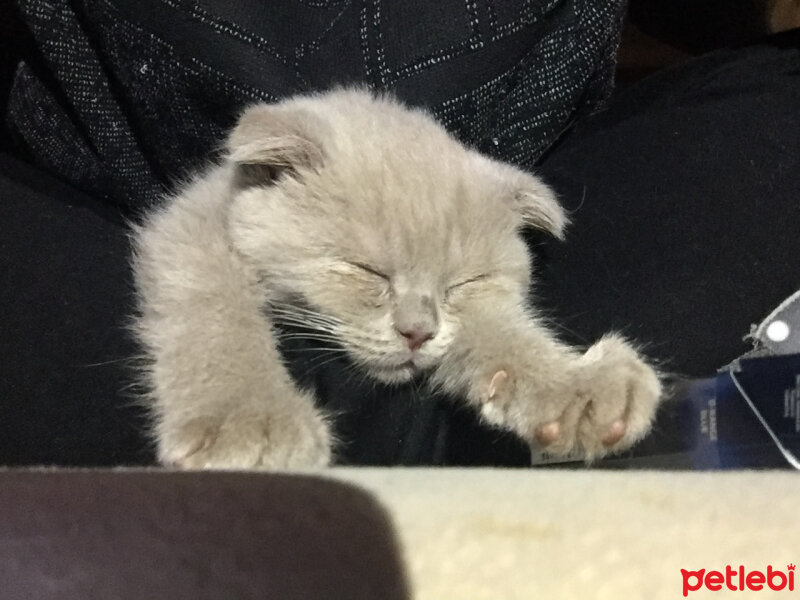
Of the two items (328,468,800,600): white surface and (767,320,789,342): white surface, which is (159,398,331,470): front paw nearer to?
(328,468,800,600): white surface

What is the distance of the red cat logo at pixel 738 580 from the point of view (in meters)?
0.37

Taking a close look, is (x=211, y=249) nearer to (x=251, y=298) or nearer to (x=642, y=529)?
(x=251, y=298)

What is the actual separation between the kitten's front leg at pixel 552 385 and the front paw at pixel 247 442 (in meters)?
0.19

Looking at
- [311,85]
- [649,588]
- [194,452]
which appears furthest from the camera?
[311,85]

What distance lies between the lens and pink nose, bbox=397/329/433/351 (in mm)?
725

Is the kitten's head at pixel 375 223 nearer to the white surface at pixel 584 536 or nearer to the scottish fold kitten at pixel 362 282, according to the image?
the scottish fold kitten at pixel 362 282

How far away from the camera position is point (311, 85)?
868 millimetres

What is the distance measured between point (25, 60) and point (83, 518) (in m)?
0.71

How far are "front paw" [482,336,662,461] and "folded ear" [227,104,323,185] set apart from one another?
33 cm

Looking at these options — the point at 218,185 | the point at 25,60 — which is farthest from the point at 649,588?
the point at 25,60

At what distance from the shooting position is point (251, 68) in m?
0.77

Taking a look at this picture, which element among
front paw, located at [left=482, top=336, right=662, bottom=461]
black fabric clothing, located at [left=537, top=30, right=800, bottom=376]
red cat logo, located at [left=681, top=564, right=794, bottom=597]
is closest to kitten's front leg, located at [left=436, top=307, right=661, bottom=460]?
front paw, located at [left=482, top=336, right=662, bottom=461]

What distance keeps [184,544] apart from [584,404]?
0.39m

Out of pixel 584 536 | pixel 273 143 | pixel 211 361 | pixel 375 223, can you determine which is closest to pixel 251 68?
pixel 273 143
